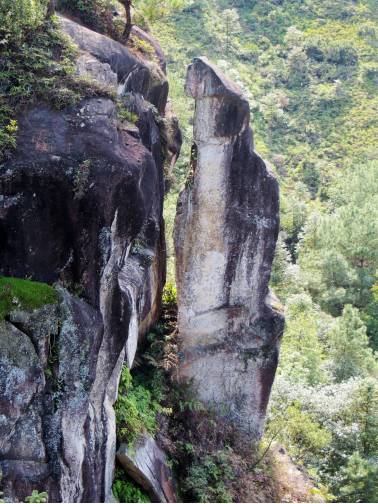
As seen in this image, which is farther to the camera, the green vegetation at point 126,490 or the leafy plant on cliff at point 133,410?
the leafy plant on cliff at point 133,410

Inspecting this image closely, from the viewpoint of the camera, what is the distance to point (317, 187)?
131ft

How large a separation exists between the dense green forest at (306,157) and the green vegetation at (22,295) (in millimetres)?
1718

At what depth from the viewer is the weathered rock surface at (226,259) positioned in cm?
1193

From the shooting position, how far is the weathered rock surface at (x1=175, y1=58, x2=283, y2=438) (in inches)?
470

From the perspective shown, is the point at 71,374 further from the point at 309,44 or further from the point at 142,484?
the point at 309,44

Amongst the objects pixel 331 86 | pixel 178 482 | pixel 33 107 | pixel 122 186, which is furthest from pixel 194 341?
pixel 331 86

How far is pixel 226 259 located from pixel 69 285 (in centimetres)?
498

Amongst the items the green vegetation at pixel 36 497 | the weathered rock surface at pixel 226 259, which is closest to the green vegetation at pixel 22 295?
the green vegetation at pixel 36 497

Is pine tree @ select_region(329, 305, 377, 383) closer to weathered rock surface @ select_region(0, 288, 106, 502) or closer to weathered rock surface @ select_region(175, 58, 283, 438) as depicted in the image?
weathered rock surface @ select_region(175, 58, 283, 438)

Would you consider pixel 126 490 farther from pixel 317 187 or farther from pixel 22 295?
pixel 317 187

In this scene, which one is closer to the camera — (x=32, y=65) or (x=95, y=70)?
(x=32, y=65)

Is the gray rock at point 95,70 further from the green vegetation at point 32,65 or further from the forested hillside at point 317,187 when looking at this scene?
the forested hillside at point 317,187

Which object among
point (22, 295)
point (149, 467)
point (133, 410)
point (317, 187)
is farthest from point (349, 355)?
point (317, 187)

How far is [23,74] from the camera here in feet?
29.3
